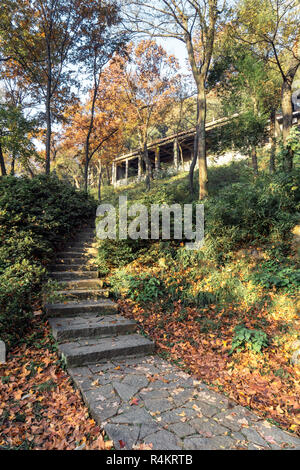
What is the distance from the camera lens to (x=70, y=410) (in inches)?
110

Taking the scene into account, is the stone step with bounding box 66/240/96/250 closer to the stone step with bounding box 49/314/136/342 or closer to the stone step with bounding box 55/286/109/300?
the stone step with bounding box 55/286/109/300

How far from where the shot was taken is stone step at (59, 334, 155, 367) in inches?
143

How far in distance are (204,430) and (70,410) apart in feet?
4.56

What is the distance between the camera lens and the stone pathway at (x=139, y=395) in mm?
2412

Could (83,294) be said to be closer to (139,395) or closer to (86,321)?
(86,321)

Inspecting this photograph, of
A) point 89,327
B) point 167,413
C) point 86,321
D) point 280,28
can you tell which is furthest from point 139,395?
point 280,28

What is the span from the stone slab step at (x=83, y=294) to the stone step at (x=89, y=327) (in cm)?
70

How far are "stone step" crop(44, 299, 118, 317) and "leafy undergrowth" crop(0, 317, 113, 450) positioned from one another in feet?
2.73

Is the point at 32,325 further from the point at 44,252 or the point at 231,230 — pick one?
the point at 231,230

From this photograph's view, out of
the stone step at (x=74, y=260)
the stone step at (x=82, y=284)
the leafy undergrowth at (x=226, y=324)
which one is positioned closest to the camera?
the leafy undergrowth at (x=226, y=324)

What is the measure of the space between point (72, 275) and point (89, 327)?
7.60ft

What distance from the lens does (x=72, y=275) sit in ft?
21.0

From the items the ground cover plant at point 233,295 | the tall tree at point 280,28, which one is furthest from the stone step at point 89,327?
the tall tree at point 280,28

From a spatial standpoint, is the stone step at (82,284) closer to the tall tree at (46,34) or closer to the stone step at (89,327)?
the stone step at (89,327)
